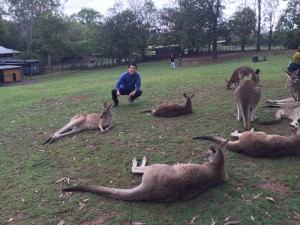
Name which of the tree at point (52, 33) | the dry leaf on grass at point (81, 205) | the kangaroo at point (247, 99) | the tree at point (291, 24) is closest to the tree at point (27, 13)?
the tree at point (52, 33)

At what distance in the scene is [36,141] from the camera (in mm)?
6012

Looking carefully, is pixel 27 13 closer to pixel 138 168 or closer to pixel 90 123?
pixel 90 123

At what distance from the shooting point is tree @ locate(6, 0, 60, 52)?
139 ft

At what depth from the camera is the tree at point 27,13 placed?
42.4 meters

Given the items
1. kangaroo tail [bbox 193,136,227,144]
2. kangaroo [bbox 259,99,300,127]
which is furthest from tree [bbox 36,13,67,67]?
kangaroo tail [bbox 193,136,227,144]

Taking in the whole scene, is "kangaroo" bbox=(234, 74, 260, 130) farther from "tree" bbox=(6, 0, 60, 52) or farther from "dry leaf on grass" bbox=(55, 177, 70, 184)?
"tree" bbox=(6, 0, 60, 52)

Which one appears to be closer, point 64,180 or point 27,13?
point 64,180

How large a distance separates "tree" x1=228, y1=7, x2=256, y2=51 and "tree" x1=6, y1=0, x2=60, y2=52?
84.6 feet

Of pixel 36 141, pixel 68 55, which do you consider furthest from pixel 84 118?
pixel 68 55

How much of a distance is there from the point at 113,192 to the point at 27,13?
45.4 metres

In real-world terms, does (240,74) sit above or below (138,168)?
above

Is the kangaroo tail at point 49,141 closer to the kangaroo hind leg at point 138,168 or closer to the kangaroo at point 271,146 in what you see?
the kangaroo hind leg at point 138,168

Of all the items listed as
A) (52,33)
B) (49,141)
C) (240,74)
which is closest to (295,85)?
(240,74)

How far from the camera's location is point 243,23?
33.0 m
